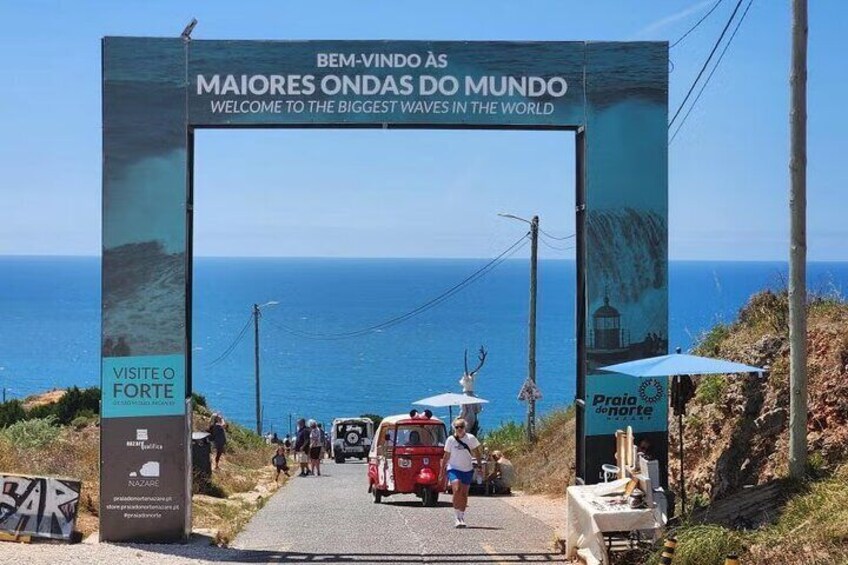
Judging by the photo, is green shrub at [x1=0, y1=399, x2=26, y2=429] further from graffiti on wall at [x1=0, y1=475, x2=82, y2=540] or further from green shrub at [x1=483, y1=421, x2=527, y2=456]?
graffiti on wall at [x1=0, y1=475, x2=82, y2=540]

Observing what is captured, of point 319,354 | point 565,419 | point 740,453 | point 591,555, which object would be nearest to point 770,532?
point 591,555

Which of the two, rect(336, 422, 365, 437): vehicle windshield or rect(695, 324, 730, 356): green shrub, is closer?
Result: rect(695, 324, 730, 356): green shrub

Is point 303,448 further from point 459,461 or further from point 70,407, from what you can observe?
point 459,461

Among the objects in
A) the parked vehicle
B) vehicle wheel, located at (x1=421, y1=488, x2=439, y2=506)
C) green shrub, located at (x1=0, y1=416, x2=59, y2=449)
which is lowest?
the parked vehicle

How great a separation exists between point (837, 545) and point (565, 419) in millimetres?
18877

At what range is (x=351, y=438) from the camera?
46.4m

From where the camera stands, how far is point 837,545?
11.2 meters

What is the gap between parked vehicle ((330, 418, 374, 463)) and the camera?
45781 mm

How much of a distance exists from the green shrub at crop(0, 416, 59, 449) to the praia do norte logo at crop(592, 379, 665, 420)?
40.8 ft

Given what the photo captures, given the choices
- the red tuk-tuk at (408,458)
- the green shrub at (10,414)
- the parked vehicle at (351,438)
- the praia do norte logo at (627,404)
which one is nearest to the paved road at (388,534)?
the red tuk-tuk at (408,458)

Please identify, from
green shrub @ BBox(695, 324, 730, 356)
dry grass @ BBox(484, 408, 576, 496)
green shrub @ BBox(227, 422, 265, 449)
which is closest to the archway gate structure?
green shrub @ BBox(695, 324, 730, 356)

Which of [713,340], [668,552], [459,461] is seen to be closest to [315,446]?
[713,340]

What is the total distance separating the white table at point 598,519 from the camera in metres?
12.8

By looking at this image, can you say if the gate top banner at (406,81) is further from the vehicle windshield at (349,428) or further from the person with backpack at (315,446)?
the vehicle windshield at (349,428)
